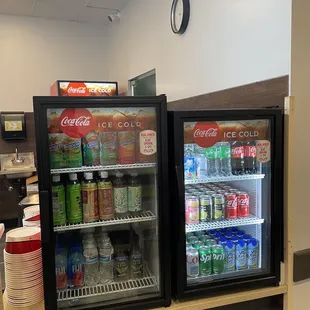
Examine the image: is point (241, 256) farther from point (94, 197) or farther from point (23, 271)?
point (23, 271)

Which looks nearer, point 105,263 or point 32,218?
point 105,263

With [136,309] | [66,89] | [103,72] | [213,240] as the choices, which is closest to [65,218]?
[136,309]

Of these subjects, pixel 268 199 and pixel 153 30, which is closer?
pixel 268 199

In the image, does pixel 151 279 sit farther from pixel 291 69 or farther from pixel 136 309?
pixel 291 69

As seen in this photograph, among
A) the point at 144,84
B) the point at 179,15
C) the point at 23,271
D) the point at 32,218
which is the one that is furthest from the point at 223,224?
the point at 144,84

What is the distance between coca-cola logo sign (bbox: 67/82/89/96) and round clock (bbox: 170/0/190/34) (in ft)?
6.56

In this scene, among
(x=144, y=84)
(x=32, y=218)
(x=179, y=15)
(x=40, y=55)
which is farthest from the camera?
(x=40, y=55)

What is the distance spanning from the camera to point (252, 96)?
2.08 m

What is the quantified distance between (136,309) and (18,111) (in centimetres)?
427

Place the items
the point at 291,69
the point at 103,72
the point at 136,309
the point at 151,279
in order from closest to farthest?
the point at 136,309 < the point at 291,69 < the point at 151,279 < the point at 103,72

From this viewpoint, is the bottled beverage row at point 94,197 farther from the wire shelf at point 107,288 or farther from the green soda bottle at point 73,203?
the wire shelf at point 107,288

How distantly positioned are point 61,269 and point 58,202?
37 centimetres

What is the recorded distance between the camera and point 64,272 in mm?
1757

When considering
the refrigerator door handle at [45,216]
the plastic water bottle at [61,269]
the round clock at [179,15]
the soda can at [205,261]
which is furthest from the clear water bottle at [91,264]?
the round clock at [179,15]
